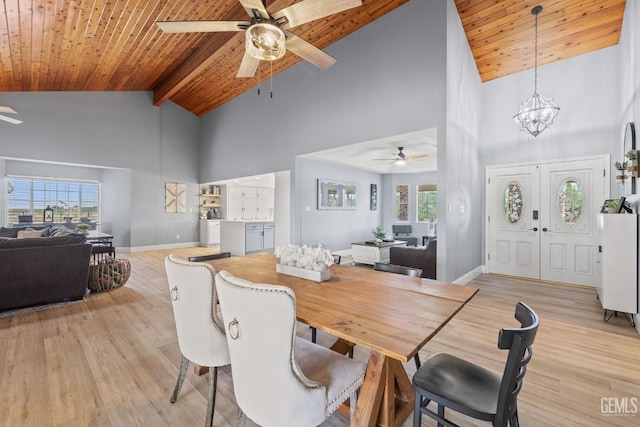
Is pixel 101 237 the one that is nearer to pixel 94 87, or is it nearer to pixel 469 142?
pixel 94 87

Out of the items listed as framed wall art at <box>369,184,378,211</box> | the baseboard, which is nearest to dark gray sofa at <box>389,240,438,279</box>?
the baseboard

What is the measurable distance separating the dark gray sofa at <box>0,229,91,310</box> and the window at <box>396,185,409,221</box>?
7693 mm

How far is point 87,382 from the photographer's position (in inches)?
79.7

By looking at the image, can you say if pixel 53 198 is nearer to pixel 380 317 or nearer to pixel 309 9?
pixel 309 9

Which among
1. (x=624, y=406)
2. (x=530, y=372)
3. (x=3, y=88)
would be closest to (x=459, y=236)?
(x=530, y=372)

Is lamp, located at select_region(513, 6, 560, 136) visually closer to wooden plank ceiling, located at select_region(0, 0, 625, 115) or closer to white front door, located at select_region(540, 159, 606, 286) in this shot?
wooden plank ceiling, located at select_region(0, 0, 625, 115)

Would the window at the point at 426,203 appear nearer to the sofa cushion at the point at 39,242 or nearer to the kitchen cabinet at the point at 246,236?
the kitchen cabinet at the point at 246,236

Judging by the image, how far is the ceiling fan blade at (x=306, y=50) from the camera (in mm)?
2643

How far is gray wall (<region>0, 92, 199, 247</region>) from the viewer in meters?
6.45

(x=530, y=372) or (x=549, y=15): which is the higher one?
(x=549, y=15)

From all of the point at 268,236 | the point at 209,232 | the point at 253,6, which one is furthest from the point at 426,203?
the point at 253,6

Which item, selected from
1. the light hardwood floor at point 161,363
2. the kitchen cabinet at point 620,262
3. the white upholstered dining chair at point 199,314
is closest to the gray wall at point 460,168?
the light hardwood floor at point 161,363

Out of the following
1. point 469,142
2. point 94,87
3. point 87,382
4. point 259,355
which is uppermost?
point 94,87

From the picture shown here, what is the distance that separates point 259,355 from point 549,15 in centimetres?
555
